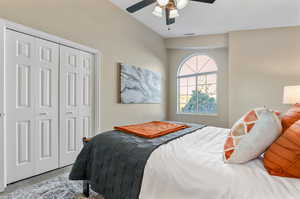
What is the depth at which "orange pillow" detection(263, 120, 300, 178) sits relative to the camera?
971mm

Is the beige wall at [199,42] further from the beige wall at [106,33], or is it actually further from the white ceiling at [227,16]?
the beige wall at [106,33]

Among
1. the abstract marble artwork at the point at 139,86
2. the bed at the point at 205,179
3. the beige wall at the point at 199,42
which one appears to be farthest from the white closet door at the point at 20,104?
the beige wall at the point at 199,42

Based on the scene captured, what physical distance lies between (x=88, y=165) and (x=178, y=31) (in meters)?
4.04

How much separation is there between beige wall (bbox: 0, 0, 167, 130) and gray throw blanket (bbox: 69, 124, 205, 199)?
159cm

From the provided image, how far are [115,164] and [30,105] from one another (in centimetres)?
163

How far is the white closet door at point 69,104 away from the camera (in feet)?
8.89

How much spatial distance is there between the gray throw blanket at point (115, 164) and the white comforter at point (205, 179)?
0.26ft

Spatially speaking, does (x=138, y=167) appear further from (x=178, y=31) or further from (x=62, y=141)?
(x=178, y=31)

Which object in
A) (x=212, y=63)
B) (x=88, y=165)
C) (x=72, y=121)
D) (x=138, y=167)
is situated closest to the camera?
(x=138, y=167)

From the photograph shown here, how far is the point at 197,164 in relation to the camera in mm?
1159

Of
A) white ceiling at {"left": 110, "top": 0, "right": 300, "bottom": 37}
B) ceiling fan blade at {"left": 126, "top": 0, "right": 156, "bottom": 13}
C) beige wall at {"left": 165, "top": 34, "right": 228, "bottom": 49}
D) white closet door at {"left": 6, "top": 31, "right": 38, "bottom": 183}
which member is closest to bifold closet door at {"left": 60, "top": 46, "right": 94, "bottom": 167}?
white closet door at {"left": 6, "top": 31, "right": 38, "bottom": 183}

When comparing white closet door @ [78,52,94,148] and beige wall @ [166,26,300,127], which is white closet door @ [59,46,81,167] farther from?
beige wall @ [166,26,300,127]

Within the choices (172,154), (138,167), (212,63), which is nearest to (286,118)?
(172,154)

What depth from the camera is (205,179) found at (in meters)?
1.04
